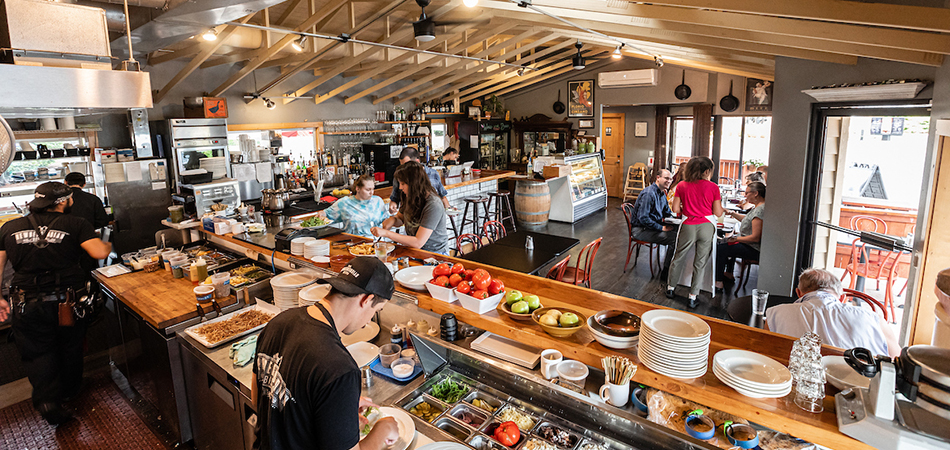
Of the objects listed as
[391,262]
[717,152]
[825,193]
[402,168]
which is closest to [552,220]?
[717,152]

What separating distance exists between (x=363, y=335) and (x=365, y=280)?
1377 millimetres

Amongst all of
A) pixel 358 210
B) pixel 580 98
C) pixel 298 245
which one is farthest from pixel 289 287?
pixel 580 98

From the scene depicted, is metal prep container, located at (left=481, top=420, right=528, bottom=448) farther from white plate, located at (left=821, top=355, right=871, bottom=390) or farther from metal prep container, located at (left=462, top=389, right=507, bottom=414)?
white plate, located at (left=821, top=355, right=871, bottom=390)

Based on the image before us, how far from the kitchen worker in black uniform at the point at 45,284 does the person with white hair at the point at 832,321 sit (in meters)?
4.96

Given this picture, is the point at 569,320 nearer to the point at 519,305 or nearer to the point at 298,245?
the point at 519,305

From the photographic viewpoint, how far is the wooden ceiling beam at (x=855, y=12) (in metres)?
2.58

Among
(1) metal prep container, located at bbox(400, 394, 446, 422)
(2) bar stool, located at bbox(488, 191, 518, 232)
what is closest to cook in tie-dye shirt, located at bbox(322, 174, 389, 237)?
(1) metal prep container, located at bbox(400, 394, 446, 422)

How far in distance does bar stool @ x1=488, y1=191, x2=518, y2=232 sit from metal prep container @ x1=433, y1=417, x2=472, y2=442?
24.0ft

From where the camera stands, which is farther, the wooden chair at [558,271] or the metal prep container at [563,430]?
the wooden chair at [558,271]

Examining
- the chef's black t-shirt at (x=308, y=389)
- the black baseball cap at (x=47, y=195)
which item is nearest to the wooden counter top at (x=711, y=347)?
the chef's black t-shirt at (x=308, y=389)

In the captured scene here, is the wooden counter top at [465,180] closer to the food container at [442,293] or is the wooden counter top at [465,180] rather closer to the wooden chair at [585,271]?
the wooden chair at [585,271]

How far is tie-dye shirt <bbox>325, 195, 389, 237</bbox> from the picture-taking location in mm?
5016

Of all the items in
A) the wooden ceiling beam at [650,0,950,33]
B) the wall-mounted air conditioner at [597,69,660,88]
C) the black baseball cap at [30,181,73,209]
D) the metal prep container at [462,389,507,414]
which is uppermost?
the wall-mounted air conditioner at [597,69,660,88]

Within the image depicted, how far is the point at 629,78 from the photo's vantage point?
12539mm
